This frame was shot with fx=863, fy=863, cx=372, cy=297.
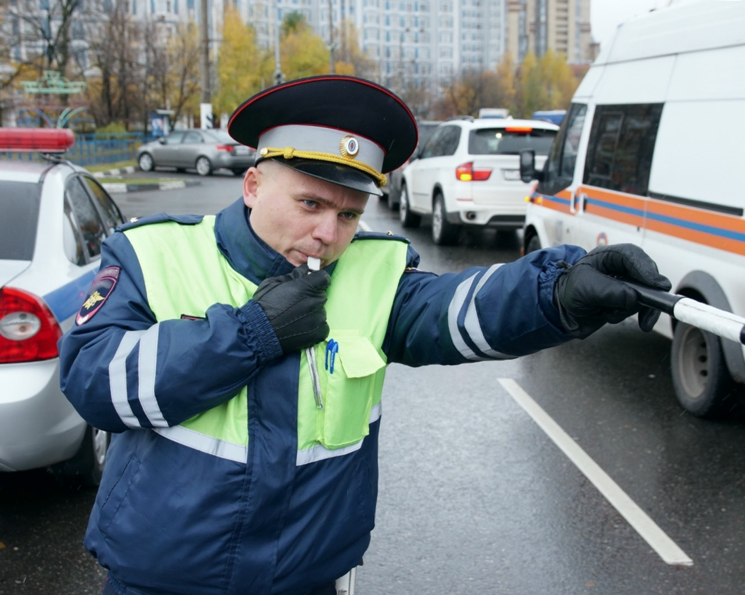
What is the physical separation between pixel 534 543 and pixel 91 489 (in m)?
2.11

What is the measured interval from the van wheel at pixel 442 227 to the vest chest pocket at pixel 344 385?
10214mm

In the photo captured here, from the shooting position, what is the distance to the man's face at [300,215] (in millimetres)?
1804

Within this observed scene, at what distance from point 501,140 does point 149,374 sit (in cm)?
1046

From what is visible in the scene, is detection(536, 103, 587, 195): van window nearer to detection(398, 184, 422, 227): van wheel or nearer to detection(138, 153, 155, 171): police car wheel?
detection(398, 184, 422, 227): van wheel

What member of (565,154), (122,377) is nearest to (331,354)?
(122,377)

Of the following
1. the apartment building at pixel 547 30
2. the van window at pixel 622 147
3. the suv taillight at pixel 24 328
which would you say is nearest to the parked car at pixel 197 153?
the van window at pixel 622 147

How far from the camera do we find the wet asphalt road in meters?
3.45

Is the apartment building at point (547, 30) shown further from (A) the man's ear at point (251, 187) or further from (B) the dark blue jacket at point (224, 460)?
(B) the dark blue jacket at point (224, 460)

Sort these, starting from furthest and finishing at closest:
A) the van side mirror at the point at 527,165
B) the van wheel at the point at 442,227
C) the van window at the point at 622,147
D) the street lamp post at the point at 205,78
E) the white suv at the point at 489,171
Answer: the street lamp post at the point at 205,78 → the van wheel at the point at 442,227 → the white suv at the point at 489,171 → the van side mirror at the point at 527,165 → the van window at the point at 622,147

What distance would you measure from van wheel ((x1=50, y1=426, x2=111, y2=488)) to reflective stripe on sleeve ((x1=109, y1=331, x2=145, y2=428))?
2.23 meters

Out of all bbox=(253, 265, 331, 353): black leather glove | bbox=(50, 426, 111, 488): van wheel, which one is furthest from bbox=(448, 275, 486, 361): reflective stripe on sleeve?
bbox=(50, 426, 111, 488): van wheel

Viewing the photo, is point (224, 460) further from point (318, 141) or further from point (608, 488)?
point (608, 488)

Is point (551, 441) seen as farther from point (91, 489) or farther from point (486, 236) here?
point (486, 236)

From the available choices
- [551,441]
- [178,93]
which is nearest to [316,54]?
[178,93]
